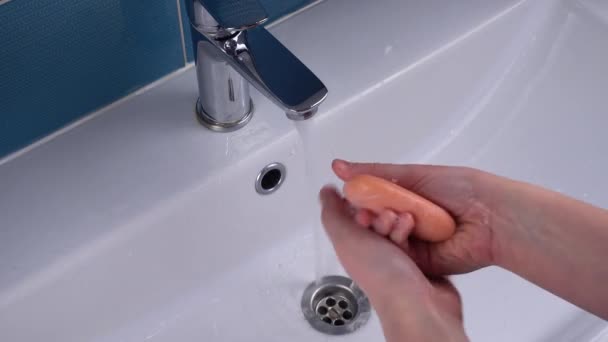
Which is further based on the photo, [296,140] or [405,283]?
[296,140]

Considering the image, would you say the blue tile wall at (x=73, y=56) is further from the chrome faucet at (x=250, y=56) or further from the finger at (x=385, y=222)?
the finger at (x=385, y=222)

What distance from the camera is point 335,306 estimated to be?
0.63 meters

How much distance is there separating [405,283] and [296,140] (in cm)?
17

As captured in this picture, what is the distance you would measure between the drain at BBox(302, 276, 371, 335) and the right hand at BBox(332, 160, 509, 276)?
0.32ft

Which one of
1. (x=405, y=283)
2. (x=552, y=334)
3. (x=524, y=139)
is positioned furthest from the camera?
(x=524, y=139)

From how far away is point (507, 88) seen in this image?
2.38ft

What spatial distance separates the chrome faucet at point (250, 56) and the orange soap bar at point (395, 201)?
63mm

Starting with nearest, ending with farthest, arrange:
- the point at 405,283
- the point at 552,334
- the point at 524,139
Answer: the point at 405,283, the point at 552,334, the point at 524,139

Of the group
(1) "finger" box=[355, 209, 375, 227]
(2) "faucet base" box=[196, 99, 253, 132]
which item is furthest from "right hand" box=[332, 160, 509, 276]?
(2) "faucet base" box=[196, 99, 253, 132]

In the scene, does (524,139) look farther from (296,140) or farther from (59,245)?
(59,245)

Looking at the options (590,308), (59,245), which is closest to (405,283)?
(590,308)

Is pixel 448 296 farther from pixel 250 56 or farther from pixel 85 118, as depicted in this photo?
pixel 85 118

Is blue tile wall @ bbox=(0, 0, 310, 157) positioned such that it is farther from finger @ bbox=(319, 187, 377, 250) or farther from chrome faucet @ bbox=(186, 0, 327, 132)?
finger @ bbox=(319, 187, 377, 250)

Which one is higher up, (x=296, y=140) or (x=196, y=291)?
(x=296, y=140)
